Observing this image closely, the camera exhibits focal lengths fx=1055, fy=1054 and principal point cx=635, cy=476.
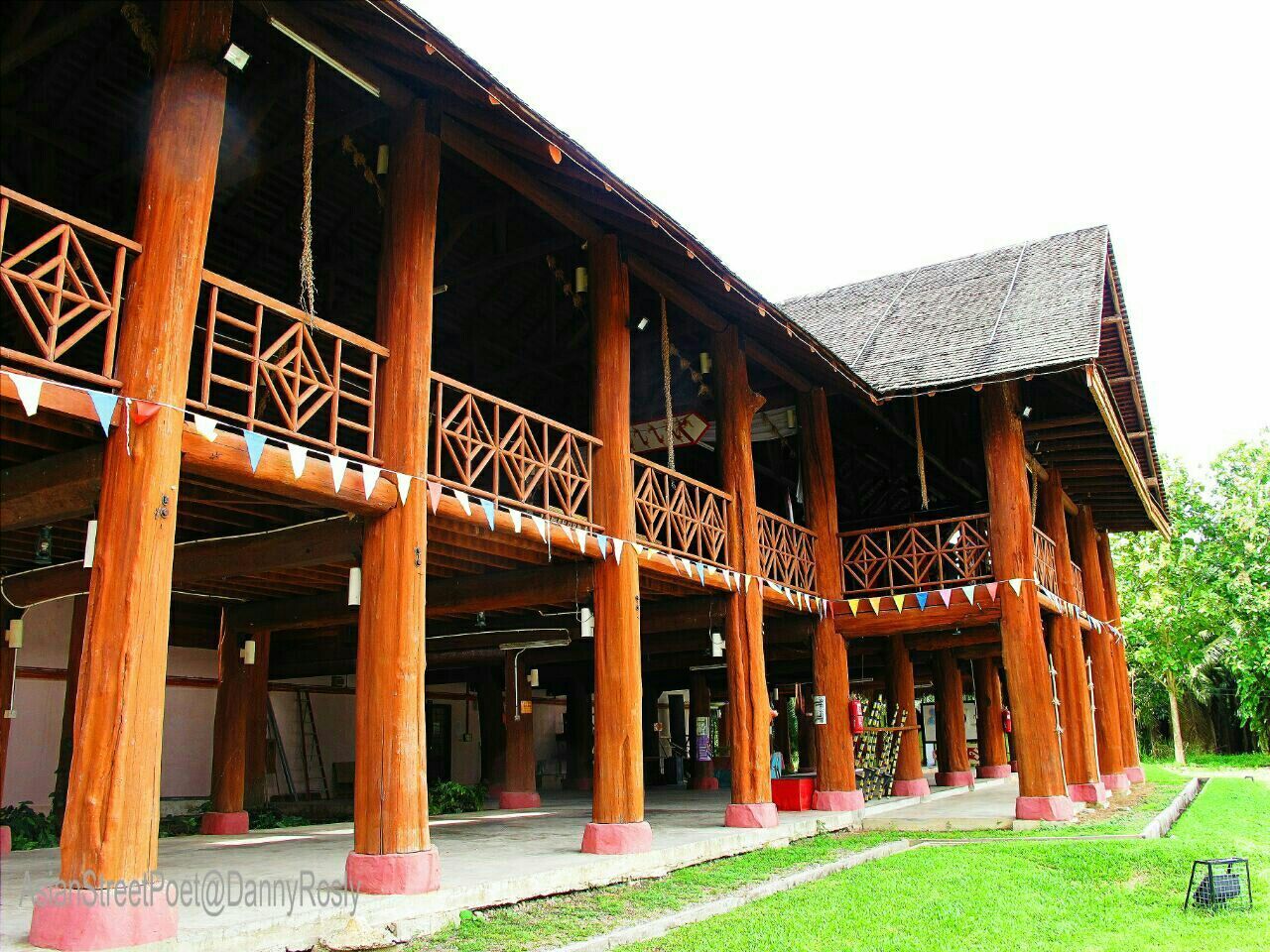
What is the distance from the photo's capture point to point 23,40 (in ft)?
26.0

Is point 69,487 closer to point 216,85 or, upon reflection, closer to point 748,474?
point 216,85

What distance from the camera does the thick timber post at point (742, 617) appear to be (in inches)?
472

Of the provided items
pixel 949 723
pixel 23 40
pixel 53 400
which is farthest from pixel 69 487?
pixel 949 723

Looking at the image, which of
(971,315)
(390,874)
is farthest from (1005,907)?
(971,315)

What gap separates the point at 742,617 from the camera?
12.4 metres

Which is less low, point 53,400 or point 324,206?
point 324,206

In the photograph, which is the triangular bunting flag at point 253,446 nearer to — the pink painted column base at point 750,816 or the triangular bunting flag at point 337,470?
the triangular bunting flag at point 337,470

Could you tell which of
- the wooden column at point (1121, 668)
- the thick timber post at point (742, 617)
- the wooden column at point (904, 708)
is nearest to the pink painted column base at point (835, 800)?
the thick timber post at point (742, 617)

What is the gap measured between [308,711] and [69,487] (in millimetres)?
12422

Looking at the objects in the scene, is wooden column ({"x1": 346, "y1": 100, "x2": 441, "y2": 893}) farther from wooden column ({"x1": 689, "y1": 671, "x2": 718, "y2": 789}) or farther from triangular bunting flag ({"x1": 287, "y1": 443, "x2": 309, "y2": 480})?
wooden column ({"x1": 689, "y1": 671, "x2": 718, "y2": 789})

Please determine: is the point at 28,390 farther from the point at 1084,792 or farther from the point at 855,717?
the point at 1084,792

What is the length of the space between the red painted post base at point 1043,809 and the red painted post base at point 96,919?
10951 mm

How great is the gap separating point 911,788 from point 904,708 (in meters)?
1.33

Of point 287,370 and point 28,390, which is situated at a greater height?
point 287,370
